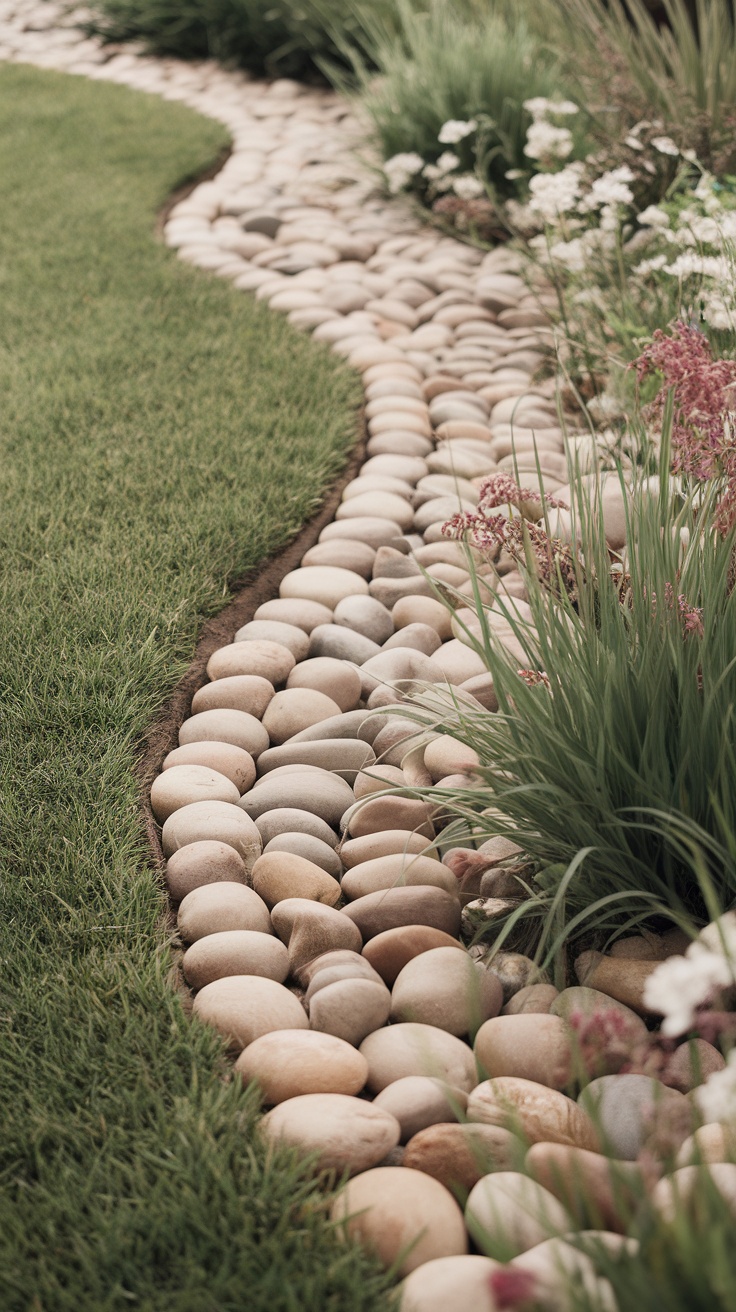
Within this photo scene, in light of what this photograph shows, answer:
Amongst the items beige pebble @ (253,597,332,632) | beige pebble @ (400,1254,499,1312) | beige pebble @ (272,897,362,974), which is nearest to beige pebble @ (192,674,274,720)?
beige pebble @ (253,597,332,632)

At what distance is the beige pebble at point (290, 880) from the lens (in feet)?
4.96

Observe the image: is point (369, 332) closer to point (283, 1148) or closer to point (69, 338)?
point (69, 338)

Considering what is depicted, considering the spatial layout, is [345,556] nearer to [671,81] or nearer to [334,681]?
[334,681]

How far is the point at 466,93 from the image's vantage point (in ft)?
13.8

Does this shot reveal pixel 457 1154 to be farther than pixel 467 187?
No

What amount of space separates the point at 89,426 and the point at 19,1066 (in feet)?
6.08

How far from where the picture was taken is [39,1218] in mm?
1079

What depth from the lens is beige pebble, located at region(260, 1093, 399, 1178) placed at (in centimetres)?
114

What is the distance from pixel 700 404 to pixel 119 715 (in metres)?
1.02

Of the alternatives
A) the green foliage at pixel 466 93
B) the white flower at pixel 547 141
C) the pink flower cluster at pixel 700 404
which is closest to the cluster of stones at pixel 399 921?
the pink flower cluster at pixel 700 404

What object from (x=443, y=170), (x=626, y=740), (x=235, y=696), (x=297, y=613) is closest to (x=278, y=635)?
(x=297, y=613)

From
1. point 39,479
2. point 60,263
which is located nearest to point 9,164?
point 60,263

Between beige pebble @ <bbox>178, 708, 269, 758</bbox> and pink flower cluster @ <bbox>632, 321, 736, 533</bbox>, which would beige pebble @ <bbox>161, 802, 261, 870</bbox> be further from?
pink flower cluster @ <bbox>632, 321, 736, 533</bbox>

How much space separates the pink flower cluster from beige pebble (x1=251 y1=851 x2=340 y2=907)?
74 centimetres
